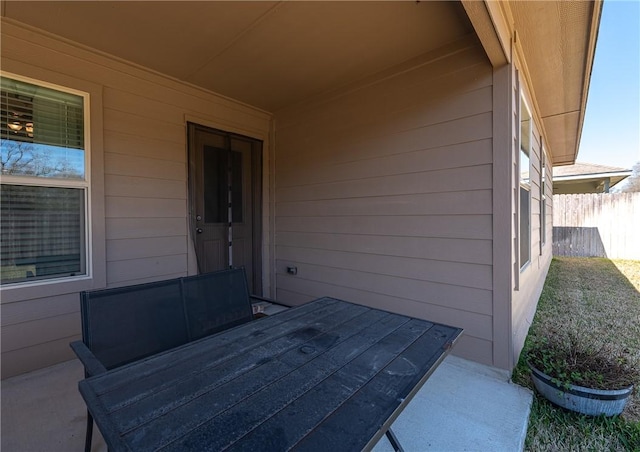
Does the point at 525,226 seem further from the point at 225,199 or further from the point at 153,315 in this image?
the point at 153,315

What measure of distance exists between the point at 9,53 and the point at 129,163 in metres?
1.01

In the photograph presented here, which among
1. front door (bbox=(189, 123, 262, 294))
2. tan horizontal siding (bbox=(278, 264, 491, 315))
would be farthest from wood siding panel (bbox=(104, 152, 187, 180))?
tan horizontal siding (bbox=(278, 264, 491, 315))

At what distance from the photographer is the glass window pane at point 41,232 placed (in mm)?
2141

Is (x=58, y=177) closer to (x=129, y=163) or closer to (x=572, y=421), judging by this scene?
(x=129, y=163)

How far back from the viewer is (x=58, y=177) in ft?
7.67

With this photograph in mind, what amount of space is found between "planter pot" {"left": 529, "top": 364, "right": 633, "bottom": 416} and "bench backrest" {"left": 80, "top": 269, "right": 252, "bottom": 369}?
1977 millimetres

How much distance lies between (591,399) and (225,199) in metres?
→ 3.52

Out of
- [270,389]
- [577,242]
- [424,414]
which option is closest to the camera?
[270,389]

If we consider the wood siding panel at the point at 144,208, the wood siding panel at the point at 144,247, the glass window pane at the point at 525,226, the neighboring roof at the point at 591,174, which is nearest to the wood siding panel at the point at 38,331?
the wood siding panel at the point at 144,247

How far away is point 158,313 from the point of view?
1.62 metres

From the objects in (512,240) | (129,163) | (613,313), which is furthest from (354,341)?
(613,313)

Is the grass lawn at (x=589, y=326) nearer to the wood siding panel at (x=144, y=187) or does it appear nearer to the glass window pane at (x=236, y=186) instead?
the glass window pane at (x=236, y=186)

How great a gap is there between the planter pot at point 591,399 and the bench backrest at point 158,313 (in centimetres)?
198

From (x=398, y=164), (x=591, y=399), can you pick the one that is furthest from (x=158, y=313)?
(x=591, y=399)
